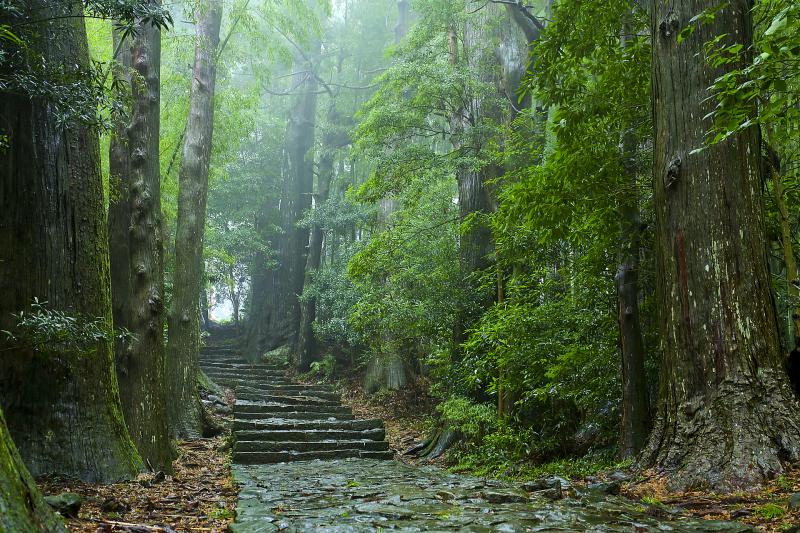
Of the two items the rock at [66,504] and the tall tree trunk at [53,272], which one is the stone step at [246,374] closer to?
the tall tree trunk at [53,272]

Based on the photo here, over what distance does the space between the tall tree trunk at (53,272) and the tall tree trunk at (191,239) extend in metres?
5.53

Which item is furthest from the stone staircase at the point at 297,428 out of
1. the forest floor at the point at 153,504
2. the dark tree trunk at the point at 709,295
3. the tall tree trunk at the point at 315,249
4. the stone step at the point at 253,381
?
the dark tree trunk at the point at 709,295

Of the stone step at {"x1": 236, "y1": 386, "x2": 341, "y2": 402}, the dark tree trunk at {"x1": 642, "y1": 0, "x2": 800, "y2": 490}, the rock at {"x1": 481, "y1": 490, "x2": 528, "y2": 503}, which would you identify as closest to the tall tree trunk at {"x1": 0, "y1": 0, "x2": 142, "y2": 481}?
the rock at {"x1": 481, "y1": 490, "x2": 528, "y2": 503}

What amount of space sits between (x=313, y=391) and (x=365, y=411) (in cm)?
135

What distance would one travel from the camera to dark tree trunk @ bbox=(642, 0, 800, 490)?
12.8ft

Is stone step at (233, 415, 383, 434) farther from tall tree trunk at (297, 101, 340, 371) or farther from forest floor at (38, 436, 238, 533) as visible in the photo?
tall tree trunk at (297, 101, 340, 371)

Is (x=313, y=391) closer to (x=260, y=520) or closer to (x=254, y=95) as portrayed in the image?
(x=254, y=95)

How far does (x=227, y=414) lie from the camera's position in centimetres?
1273

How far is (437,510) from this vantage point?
3.89 m

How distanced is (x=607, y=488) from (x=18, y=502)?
3.47 metres

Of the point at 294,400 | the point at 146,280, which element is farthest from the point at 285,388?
the point at 146,280

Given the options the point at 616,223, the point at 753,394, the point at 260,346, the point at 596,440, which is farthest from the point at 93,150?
the point at 260,346

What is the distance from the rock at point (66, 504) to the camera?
131 inches

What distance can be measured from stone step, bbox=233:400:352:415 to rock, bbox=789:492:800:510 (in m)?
9.62
